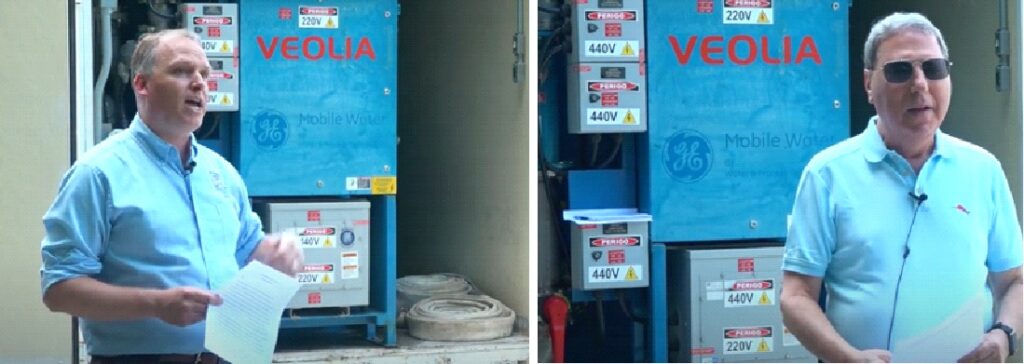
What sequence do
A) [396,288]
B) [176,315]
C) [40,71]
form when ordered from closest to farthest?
[176,315] < [40,71] < [396,288]

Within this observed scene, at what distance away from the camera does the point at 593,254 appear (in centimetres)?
439

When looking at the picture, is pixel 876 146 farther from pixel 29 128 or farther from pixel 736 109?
pixel 29 128

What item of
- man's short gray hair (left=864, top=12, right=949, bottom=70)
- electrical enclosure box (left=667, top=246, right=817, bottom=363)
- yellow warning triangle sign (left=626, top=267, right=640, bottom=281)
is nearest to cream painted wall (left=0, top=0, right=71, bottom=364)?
yellow warning triangle sign (left=626, top=267, right=640, bottom=281)

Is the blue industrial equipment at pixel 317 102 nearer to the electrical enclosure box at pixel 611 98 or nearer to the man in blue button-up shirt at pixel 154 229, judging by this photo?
the electrical enclosure box at pixel 611 98

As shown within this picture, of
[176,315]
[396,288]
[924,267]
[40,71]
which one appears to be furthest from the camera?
[396,288]

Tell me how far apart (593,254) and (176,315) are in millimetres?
1875

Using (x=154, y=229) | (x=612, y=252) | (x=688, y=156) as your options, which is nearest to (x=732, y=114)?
(x=688, y=156)

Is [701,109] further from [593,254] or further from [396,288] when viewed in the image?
[396,288]

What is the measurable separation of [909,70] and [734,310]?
1.43 meters

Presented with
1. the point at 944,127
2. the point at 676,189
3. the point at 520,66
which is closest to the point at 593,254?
the point at 676,189

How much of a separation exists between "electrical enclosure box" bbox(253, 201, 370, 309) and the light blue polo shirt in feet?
7.31

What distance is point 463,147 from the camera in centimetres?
565

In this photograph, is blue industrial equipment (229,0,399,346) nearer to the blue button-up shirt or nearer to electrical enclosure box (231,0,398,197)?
electrical enclosure box (231,0,398,197)

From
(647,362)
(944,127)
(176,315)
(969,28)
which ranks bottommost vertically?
(647,362)
